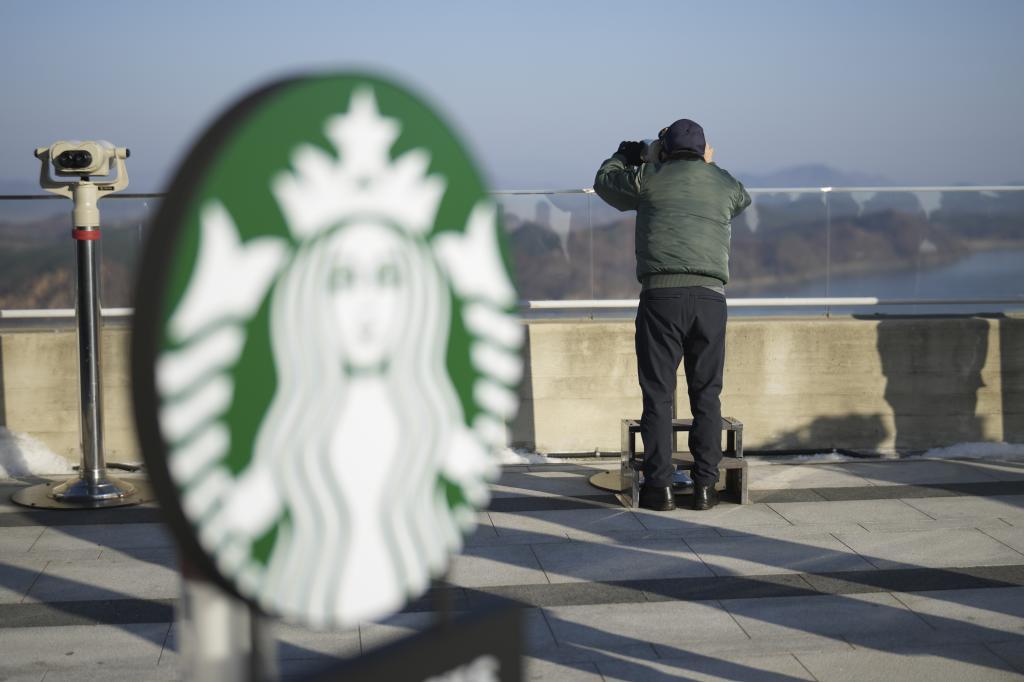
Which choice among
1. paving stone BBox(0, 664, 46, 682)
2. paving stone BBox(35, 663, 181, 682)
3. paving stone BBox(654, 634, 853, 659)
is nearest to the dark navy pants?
paving stone BBox(654, 634, 853, 659)

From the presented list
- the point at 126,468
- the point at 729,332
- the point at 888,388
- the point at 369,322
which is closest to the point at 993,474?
the point at 888,388

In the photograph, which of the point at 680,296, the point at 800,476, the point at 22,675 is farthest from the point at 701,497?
the point at 22,675

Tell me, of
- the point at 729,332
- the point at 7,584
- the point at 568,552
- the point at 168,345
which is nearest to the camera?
the point at 168,345

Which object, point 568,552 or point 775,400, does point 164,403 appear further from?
point 775,400

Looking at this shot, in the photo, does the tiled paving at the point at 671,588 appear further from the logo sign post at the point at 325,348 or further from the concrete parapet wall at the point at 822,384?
the logo sign post at the point at 325,348

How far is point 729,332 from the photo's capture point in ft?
27.4

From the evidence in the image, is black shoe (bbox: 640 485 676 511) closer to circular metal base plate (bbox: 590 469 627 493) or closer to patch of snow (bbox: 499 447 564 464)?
circular metal base plate (bbox: 590 469 627 493)

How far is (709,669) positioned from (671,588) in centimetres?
97

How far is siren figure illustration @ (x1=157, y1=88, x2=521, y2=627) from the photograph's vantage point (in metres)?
Answer: 1.30

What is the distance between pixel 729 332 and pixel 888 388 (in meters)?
1.20

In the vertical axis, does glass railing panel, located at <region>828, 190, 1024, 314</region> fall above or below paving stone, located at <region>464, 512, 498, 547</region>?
above

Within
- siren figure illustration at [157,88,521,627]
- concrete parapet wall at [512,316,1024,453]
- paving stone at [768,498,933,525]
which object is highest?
siren figure illustration at [157,88,521,627]

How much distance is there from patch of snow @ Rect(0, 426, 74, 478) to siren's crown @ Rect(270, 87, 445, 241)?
6.91 m

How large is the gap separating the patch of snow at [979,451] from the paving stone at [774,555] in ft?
8.49
